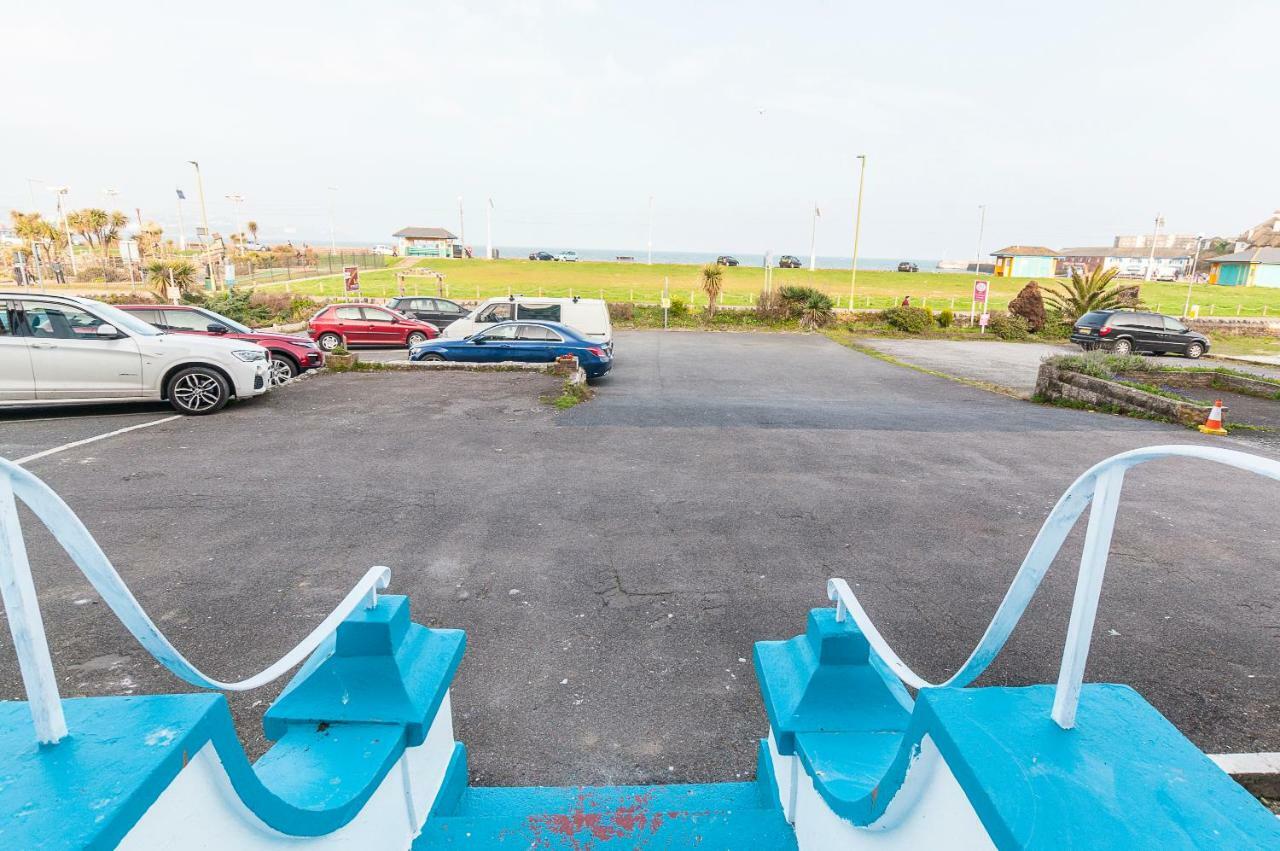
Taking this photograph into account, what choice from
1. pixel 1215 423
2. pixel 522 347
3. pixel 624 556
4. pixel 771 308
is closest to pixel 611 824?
pixel 624 556

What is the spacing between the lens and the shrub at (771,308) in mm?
32781

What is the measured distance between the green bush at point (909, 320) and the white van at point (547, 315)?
18.6 metres

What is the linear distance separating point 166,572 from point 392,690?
4.06 meters

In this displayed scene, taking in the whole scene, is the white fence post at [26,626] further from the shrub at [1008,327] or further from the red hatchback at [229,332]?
the shrub at [1008,327]

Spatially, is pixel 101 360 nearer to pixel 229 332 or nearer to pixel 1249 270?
pixel 229 332

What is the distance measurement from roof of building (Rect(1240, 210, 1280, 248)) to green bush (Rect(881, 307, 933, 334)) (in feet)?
405

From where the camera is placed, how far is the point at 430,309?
974 inches

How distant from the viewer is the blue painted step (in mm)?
2336

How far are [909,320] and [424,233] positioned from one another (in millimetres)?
107080

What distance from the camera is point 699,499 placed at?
7.27 m

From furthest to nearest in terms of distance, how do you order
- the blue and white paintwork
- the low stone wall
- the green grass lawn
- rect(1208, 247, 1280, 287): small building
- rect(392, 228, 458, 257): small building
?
rect(392, 228, 458, 257): small building
rect(1208, 247, 1280, 287): small building
the green grass lawn
the low stone wall
the blue and white paintwork

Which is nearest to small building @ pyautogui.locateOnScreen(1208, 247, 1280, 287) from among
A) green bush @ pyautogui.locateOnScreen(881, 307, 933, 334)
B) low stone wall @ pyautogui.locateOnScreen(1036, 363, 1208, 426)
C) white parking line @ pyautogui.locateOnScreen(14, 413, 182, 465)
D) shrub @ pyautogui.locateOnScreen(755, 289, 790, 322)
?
green bush @ pyautogui.locateOnScreen(881, 307, 933, 334)

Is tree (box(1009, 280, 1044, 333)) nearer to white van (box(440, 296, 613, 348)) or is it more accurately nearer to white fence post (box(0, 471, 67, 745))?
white van (box(440, 296, 613, 348))

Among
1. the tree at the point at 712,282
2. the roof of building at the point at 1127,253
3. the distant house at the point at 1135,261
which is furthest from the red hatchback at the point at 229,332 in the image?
the roof of building at the point at 1127,253
